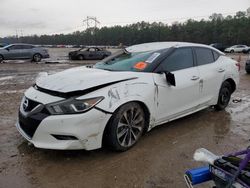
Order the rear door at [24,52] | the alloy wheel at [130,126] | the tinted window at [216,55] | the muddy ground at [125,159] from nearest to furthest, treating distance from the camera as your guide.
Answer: the muddy ground at [125,159] < the alloy wheel at [130,126] < the tinted window at [216,55] < the rear door at [24,52]

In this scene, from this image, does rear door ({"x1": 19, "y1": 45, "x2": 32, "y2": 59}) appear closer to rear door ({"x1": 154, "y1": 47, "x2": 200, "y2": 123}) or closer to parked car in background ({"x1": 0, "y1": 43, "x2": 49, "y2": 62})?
parked car in background ({"x1": 0, "y1": 43, "x2": 49, "y2": 62})

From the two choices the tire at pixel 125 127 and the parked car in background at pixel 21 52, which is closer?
the tire at pixel 125 127

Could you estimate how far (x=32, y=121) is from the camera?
10.8 ft

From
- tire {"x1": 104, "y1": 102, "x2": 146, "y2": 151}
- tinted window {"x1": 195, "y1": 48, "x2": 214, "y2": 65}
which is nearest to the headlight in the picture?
tire {"x1": 104, "y1": 102, "x2": 146, "y2": 151}

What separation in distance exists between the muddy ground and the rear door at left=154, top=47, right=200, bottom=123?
0.41 meters

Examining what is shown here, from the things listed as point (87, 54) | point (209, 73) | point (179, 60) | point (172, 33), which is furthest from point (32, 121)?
point (172, 33)

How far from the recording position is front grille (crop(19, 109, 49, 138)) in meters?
3.23

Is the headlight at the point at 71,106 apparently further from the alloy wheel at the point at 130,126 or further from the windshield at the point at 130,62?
the windshield at the point at 130,62

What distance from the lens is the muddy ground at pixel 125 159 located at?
9.87ft

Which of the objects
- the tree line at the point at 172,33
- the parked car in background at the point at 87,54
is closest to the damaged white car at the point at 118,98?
the parked car in background at the point at 87,54

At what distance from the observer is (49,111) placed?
127 inches

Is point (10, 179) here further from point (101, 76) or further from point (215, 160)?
point (215, 160)

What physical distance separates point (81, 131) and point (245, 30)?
71.3 m

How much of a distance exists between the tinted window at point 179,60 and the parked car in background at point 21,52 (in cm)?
1808
